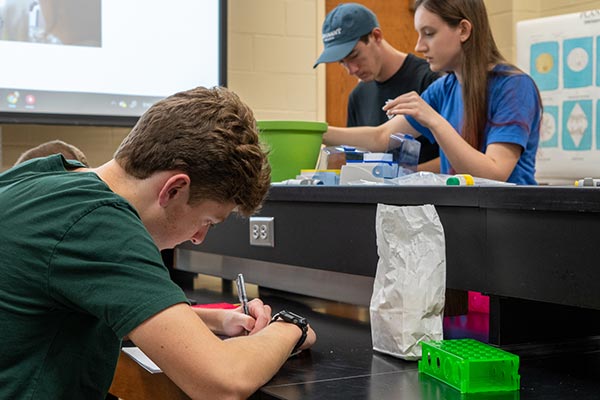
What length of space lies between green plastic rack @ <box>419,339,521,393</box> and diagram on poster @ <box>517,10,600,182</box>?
199 cm

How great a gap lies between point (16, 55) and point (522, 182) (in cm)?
182

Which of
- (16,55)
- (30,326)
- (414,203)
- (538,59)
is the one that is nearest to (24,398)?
(30,326)

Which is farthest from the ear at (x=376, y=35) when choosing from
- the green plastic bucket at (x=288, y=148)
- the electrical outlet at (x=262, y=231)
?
the electrical outlet at (x=262, y=231)

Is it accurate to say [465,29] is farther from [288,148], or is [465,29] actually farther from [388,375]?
Result: [388,375]

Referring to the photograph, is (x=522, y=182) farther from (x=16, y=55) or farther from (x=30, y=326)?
(x=16, y=55)

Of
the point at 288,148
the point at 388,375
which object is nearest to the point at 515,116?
the point at 288,148

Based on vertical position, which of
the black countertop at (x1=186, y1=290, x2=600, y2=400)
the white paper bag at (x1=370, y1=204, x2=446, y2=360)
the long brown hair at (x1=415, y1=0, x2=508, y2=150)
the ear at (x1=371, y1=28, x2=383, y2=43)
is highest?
the ear at (x1=371, y1=28, x2=383, y2=43)

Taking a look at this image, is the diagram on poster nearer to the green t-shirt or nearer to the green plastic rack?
the green plastic rack

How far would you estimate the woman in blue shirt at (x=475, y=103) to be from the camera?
1.95 m

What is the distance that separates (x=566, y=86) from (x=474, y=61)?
121cm

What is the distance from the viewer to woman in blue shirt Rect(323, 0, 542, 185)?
6.39 ft

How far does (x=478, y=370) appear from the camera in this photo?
1.02 meters

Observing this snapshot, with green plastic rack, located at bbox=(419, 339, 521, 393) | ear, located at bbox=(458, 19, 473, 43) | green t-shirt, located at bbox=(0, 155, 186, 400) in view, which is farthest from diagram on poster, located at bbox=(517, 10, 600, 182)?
green t-shirt, located at bbox=(0, 155, 186, 400)

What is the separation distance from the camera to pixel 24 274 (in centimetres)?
98
